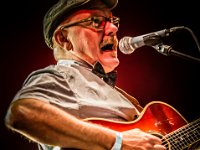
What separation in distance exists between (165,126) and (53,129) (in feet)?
2.47

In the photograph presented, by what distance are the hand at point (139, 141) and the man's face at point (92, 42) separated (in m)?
0.78

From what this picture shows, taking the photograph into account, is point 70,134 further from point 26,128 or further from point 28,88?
point 28,88

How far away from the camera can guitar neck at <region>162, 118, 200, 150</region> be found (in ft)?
6.59

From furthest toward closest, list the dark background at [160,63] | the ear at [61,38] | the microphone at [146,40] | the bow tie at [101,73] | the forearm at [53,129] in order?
the dark background at [160,63], the ear at [61,38], the bow tie at [101,73], the microphone at [146,40], the forearm at [53,129]

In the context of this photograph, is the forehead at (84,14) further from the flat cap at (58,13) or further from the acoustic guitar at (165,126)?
the acoustic guitar at (165,126)

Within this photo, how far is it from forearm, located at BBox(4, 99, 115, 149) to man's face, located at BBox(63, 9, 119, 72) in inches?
32.9

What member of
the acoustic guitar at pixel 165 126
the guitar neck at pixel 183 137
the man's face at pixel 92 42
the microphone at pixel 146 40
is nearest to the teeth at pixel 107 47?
the man's face at pixel 92 42

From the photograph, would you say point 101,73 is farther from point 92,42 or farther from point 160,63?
point 160,63

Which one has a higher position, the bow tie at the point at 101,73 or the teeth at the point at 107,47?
the teeth at the point at 107,47

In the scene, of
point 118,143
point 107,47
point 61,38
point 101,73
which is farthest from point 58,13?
point 118,143

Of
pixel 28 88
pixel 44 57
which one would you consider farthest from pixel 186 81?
pixel 28 88

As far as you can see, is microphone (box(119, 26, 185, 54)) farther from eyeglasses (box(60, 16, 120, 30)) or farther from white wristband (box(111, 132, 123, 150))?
white wristband (box(111, 132, 123, 150))

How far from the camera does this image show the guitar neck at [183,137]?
6.59ft

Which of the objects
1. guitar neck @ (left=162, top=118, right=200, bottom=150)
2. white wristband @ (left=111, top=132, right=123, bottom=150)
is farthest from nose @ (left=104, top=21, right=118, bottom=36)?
white wristband @ (left=111, top=132, right=123, bottom=150)
